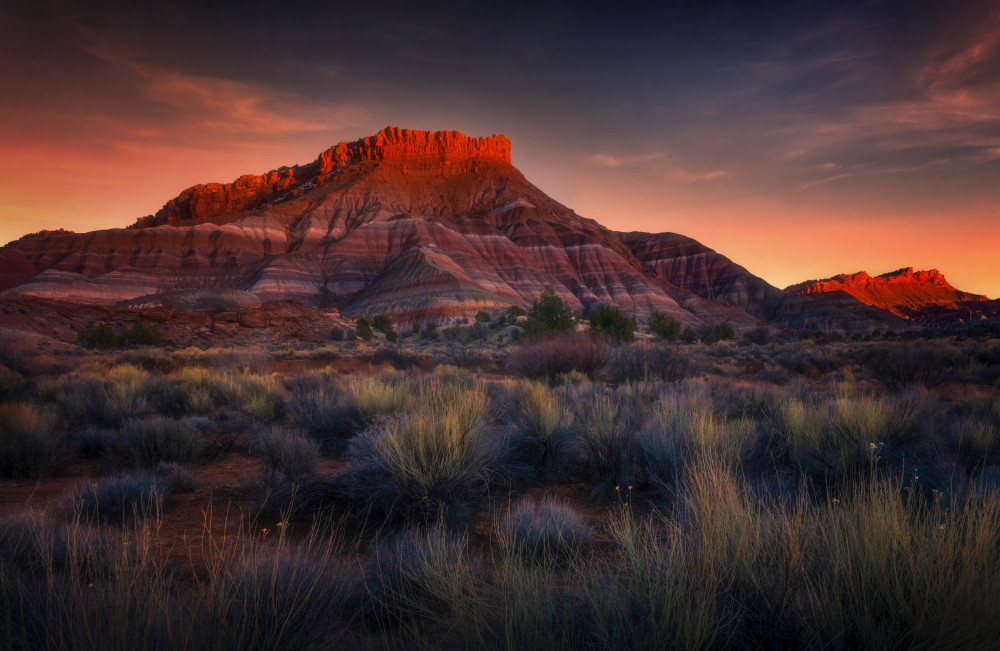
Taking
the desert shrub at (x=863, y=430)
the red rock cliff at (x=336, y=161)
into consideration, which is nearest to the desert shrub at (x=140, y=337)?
the desert shrub at (x=863, y=430)

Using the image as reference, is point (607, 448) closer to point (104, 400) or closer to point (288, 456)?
point (288, 456)

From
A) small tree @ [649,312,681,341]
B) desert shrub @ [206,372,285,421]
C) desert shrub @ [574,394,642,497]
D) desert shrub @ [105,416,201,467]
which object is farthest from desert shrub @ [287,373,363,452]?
small tree @ [649,312,681,341]

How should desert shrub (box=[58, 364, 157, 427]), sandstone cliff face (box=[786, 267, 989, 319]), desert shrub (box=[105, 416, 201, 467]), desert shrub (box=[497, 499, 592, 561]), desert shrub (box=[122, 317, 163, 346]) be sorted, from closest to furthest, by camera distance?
desert shrub (box=[497, 499, 592, 561]) → desert shrub (box=[105, 416, 201, 467]) → desert shrub (box=[58, 364, 157, 427]) → desert shrub (box=[122, 317, 163, 346]) → sandstone cliff face (box=[786, 267, 989, 319])

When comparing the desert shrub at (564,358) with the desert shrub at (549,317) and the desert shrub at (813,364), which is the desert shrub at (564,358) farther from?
the desert shrub at (549,317)

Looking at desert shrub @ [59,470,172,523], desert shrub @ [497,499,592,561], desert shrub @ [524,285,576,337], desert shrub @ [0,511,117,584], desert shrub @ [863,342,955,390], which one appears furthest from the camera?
desert shrub @ [524,285,576,337]

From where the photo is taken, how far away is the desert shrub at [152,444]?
5.47 metres

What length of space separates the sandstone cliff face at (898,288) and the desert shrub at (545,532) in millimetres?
159177

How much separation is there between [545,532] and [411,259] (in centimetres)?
7946

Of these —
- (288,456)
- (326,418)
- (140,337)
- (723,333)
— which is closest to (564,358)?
(326,418)

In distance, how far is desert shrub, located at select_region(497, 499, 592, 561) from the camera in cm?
303

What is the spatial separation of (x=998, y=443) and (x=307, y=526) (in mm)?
6832

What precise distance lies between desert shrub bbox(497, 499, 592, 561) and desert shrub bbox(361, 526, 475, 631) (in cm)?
42

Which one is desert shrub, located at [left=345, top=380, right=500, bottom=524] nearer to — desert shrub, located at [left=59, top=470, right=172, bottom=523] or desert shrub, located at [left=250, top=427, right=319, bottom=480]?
desert shrub, located at [left=250, top=427, right=319, bottom=480]

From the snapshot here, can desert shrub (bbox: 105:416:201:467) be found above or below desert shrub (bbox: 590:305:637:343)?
below
